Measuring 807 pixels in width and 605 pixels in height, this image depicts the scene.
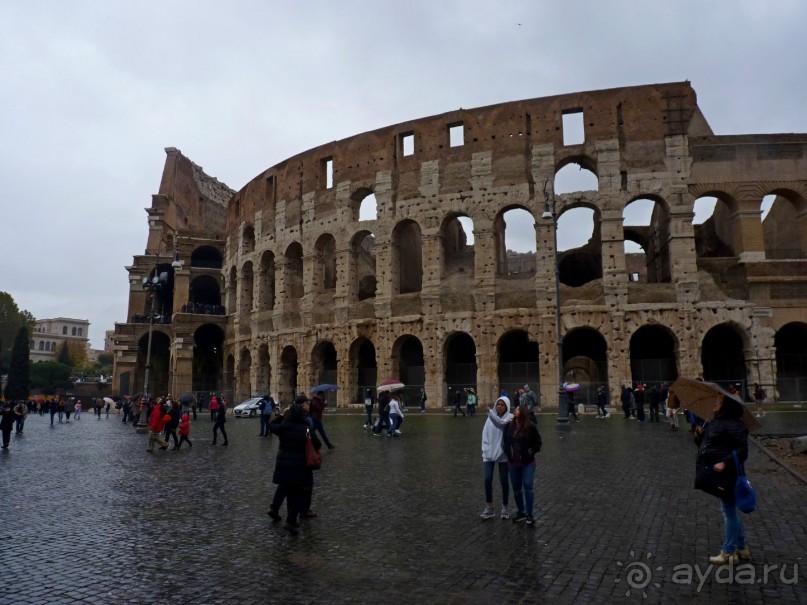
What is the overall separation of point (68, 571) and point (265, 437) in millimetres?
12572

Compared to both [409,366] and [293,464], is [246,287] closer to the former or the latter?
[409,366]

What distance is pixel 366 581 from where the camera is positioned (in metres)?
4.52

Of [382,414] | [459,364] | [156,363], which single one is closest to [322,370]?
[459,364]

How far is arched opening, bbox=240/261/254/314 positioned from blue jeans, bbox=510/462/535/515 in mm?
34653

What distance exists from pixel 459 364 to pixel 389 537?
79.7 ft

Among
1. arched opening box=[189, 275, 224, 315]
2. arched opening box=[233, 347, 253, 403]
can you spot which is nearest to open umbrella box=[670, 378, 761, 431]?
arched opening box=[233, 347, 253, 403]

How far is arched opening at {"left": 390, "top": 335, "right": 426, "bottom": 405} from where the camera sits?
30266 mm

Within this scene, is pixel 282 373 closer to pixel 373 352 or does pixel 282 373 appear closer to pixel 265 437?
pixel 373 352

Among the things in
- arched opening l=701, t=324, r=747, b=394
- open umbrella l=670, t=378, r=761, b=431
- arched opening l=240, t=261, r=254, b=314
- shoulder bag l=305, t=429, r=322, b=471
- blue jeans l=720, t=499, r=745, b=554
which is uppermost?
arched opening l=240, t=261, r=254, b=314

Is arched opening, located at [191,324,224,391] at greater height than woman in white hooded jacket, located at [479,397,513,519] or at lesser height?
greater

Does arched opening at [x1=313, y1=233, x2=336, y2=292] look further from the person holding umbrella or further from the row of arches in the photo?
the person holding umbrella

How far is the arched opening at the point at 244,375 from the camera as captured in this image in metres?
38.0

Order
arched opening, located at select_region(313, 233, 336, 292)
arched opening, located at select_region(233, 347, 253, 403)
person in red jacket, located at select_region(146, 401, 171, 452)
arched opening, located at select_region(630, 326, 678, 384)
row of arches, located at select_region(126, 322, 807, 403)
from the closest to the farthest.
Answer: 1. person in red jacket, located at select_region(146, 401, 171, 452)
2. row of arches, located at select_region(126, 322, 807, 403)
3. arched opening, located at select_region(630, 326, 678, 384)
4. arched opening, located at select_region(313, 233, 336, 292)
5. arched opening, located at select_region(233, 347, 253, 403)

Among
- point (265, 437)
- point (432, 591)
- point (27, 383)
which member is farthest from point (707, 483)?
point (27, 383)
